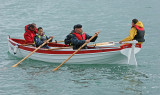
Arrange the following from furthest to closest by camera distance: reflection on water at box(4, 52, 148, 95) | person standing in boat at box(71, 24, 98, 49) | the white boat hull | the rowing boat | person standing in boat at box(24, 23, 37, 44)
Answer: person standing in boat at box(24, 23, 37, 44)
person standing in boat at box(71, 24, 98, 49)
the white boat hull
the rowing boat
reflection on water at box(4, 52, 148, 95)

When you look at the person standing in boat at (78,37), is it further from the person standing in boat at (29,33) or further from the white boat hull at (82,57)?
the person standing in boat at (29,33)

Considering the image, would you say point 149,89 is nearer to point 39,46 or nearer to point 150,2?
point 39,46

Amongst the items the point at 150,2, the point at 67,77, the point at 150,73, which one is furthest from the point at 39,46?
the point at 150,2

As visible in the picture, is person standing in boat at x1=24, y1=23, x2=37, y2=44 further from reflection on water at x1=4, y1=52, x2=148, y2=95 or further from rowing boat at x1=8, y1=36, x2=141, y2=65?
reflection on water at x1=4, y1=52, x2=148, y2=95

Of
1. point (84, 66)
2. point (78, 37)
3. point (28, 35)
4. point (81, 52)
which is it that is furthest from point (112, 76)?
point (28, 35)

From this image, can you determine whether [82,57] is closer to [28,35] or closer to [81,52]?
[81,52]

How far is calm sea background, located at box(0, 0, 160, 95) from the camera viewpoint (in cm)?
1326

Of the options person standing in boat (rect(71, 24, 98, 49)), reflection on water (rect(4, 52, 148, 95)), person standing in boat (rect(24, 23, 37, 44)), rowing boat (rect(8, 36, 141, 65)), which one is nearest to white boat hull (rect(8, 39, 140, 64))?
rowing boat (rect(8, 36, 141, 65))

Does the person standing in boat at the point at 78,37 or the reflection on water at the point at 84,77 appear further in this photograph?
the person standing in boat at the point at 78,37

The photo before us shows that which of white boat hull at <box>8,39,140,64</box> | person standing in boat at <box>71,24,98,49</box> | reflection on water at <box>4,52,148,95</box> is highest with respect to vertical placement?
person standing in boat at <box>71,24,98,49</box>

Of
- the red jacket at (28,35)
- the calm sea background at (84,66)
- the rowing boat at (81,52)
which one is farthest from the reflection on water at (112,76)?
the red jacket at (28,35)

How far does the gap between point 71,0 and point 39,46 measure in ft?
72.4

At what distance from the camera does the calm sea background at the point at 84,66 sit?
522 inches

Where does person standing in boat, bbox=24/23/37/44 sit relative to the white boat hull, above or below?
above
